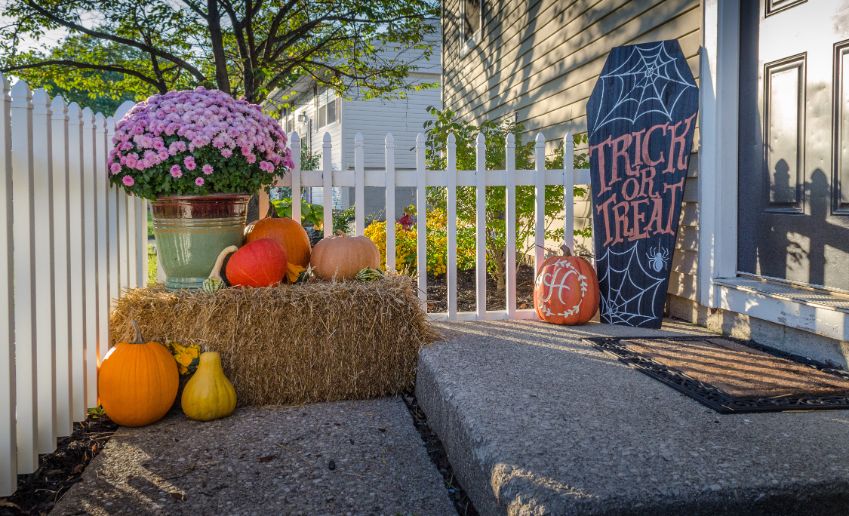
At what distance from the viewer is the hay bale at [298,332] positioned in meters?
2.76

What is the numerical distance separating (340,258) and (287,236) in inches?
12.4

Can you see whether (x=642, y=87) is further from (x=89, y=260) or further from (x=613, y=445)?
(x=89, y=260)

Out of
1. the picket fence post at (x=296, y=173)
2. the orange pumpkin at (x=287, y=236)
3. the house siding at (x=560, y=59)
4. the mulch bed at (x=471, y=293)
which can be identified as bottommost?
the mulch bed at (x=471, y=293)

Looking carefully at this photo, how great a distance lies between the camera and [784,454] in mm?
1713

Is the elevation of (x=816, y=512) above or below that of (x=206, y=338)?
below

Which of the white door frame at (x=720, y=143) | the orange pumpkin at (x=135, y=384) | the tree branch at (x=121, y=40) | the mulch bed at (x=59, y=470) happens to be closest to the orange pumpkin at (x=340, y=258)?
the orange pumpkin at (x=135, y=384)

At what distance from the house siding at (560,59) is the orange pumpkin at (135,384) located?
271 cm

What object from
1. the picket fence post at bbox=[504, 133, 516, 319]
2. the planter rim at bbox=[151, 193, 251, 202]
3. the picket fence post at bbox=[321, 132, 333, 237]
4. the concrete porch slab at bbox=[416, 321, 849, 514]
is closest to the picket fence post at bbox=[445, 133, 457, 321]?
the picket fence post at bbox=[504, 133, 516, 319]

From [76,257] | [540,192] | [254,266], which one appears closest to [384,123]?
[540,192]

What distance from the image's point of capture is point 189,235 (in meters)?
2.96

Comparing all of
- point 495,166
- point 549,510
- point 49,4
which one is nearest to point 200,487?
point 549,510

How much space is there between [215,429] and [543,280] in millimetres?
1942

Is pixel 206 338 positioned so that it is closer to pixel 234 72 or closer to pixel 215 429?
pixel 215 429

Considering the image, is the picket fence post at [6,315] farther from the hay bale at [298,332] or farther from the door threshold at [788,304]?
the door threshold at [788,304]
